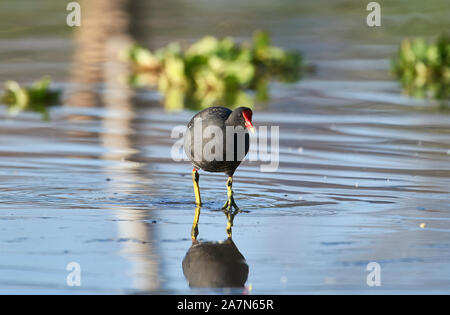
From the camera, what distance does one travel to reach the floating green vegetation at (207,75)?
14.7 metres

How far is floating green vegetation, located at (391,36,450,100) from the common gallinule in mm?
8335

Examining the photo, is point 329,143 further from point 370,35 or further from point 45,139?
point 370,35

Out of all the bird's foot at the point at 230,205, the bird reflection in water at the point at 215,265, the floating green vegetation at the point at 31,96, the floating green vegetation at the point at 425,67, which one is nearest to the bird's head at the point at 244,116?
the bird's foot at the point at 230,205

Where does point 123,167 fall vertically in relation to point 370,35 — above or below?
below

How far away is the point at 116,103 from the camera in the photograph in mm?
14008

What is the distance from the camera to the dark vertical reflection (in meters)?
6.45

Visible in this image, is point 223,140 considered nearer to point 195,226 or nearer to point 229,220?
point 229,220

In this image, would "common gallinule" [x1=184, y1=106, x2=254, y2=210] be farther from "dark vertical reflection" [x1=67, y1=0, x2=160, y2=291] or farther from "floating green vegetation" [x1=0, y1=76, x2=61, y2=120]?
"floating green vegetation" [x1=0, y1=76, x2=61, y2=120]

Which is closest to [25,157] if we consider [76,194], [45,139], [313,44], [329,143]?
[45,139]

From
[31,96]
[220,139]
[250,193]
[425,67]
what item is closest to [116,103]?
[31,96]

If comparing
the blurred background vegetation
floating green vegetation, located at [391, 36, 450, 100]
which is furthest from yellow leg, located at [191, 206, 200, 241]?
floating green vegetation, located at [391, 36, 450, 100]

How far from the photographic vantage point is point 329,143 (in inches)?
432

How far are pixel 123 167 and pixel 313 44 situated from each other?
43.6 ft

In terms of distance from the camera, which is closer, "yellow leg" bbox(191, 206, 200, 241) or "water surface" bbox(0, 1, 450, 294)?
"water surface" bbox(0, 1, 450, 294)
